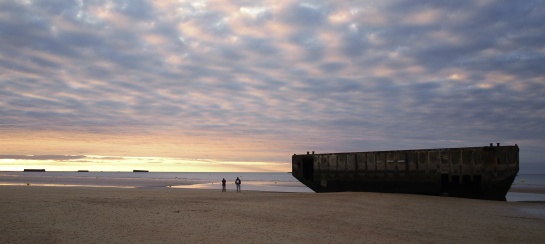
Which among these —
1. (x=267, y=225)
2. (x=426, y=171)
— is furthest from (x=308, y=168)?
(x=267, y=225)

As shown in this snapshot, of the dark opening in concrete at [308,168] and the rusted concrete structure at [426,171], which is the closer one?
the rusted concrete structure at [426,171]

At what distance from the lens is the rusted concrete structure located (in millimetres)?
26000

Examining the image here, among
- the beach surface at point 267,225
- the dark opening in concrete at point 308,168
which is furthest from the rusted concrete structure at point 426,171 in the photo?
the beach surface at point 267,225

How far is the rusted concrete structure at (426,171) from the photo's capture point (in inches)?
1024

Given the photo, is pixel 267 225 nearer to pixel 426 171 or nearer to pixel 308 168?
pixel 426 171

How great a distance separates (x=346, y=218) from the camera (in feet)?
51.3

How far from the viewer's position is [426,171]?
2884cm

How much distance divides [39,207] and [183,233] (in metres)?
10.3

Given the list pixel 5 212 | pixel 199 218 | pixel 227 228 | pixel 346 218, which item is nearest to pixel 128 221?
pixel 199 218

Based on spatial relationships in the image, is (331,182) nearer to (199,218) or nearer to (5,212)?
(199,218)

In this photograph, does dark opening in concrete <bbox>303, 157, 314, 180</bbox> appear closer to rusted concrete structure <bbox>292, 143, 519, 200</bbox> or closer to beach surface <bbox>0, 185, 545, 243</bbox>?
rusted concrete structure <bbox>292, 143, 519, 200</bbox>

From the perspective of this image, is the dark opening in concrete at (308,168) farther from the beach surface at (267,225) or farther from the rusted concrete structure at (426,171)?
the beach surface at (267,225)

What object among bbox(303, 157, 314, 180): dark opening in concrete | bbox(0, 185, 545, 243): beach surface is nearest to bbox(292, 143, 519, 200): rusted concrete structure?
bbox(303, 157, 314, 180): dark opening in concrete

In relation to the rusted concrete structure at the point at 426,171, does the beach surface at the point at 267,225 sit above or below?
below
